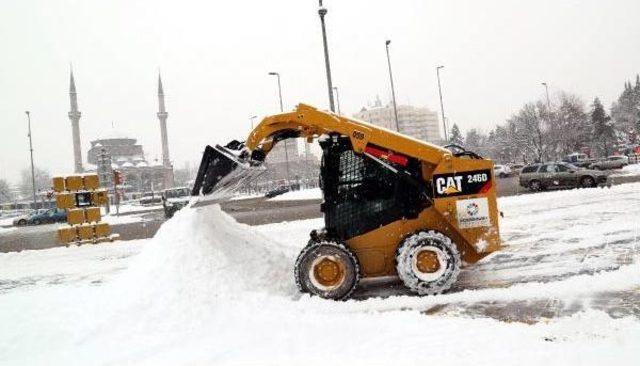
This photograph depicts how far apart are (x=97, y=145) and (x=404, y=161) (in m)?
110

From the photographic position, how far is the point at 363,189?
6980mm

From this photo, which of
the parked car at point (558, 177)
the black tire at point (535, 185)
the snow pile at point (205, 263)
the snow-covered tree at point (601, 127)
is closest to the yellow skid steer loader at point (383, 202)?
the snow pile at point (205, 263)

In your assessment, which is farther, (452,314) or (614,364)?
(452,314)

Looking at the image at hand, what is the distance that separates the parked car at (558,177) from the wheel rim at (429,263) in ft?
66.8

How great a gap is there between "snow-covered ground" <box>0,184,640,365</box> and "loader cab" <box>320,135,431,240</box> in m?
1.08

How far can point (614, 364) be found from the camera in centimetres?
406

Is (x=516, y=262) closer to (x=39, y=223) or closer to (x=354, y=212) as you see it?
(x=354, y=212)

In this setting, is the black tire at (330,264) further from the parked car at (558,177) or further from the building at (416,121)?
the building at (416,121)

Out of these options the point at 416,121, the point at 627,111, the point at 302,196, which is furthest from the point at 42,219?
the point at 416,121

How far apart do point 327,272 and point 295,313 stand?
2.57 feet

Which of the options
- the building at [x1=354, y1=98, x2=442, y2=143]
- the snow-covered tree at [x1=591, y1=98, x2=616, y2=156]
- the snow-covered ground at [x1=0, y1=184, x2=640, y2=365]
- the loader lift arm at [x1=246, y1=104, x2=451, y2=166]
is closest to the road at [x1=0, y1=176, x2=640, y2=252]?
the snow-covered ground at [x1=0, y1=184, x2=640, y2=365]

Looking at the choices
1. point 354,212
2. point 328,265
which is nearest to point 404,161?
point 354,212

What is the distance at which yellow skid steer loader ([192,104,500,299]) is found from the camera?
6.62 meters

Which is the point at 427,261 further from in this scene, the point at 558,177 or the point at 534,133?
the point at 534,133
